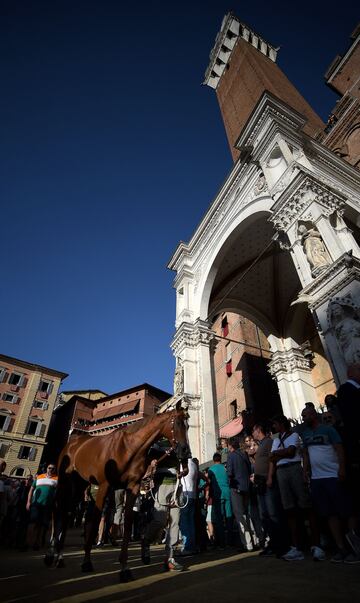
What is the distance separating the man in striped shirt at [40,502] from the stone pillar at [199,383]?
4.61m

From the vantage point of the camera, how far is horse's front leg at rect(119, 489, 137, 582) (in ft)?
9.49

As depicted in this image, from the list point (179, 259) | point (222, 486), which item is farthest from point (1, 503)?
point (179, 259)

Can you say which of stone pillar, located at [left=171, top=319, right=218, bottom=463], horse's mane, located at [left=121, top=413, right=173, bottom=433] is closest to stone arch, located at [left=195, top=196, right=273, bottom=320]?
stone pillar, located at [left=171, top=319, right=218, bottom=463]

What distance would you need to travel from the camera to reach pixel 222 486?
5.89m

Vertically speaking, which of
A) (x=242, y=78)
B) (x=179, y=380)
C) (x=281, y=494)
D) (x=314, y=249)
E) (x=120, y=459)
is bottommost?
(x=281, y=494)

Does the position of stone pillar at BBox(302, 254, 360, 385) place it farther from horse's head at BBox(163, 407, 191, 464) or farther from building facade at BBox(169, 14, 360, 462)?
horse's head at BBox(163, 407, 191, 464)

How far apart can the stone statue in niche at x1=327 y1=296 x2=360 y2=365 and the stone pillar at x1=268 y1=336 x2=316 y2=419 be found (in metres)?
8.93

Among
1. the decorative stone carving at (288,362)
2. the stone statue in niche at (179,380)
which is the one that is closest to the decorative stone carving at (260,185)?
the stone statue in niche at (179,380)

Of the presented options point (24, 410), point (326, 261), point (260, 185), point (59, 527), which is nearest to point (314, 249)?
point (326, 261)

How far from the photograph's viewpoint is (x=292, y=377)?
14.7 meters

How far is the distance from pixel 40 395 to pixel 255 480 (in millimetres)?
34502

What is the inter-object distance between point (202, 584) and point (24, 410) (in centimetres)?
3482

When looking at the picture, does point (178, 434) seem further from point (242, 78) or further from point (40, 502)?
point (242, 78)

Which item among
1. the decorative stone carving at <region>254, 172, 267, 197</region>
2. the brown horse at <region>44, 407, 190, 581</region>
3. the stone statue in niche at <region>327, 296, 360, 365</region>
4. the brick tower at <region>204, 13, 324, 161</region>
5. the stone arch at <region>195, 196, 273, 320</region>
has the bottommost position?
the brown horse at <region>44, 407, 190, 581</region>
